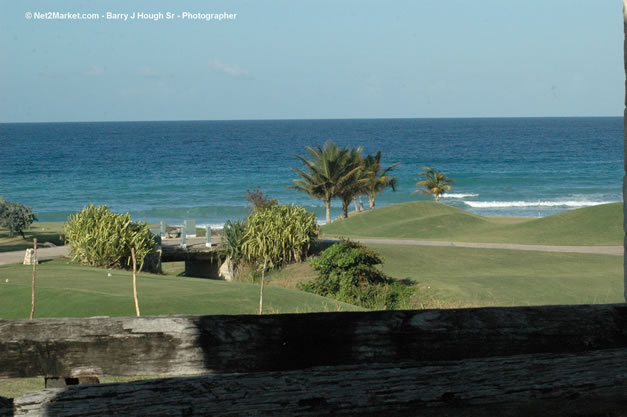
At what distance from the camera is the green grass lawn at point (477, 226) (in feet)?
89.9

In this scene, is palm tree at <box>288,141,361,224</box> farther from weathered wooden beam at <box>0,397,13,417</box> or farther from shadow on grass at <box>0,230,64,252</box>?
weathered wooden beam at <box>0,397,13,417</box>

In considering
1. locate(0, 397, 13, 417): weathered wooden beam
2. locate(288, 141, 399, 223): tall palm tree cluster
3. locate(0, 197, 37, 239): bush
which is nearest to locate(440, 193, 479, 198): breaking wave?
locate(288, 141, 399, 223): tall palm tree cluster

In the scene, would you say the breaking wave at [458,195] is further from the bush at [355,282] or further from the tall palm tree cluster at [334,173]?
the bush at [355,282]

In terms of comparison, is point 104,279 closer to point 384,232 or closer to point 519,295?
point 519,295

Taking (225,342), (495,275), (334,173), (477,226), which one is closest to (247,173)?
(334,173)

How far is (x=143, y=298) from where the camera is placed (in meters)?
11.8

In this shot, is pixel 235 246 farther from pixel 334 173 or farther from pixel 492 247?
pixel 334 173

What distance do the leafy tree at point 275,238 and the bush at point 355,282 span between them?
11.2 ft

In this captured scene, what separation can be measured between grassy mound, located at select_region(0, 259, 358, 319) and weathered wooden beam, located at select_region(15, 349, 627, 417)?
8843 millimetres

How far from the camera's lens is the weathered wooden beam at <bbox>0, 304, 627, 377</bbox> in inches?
80.9

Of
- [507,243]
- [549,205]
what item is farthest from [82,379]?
[549,205]

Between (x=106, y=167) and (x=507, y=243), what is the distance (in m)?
70.1

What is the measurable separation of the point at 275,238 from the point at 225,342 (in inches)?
740

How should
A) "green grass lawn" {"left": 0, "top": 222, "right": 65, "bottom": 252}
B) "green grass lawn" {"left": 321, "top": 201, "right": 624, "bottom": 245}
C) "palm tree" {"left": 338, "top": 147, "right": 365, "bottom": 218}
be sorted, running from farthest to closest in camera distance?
1. "palm tree" {"left": 338, "top": 147, "right": 365, "bottom": 218}
2. "green grass lawn" {"left": 0, "top": 222, "right": 65, "bottom": 252}
3. "green grass lawn" {"left": 321, "top": 201, "right": 624, "bottom": 245}
